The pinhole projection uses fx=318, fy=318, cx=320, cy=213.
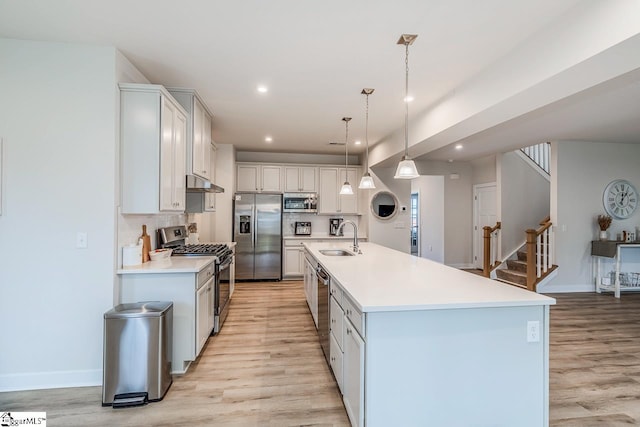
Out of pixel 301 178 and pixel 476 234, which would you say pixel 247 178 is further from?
pixel 476 234

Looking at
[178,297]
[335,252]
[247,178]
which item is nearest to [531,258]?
[335,252]

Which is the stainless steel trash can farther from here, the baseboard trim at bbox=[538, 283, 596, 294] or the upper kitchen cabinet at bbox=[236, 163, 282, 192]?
the baseboard trim at bbox=[538, 283, 596, 294]

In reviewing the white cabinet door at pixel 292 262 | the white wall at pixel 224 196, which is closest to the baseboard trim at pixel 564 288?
the white cabinet door at pixel 292 262

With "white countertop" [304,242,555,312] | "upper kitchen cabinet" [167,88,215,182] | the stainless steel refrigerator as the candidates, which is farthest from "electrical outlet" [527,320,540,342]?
the stainless steel refrigerator

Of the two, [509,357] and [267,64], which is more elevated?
[267,64]

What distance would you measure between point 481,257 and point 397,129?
4.32 meters

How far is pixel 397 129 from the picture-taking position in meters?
4.73

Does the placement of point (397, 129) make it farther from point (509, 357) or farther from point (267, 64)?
point (509, 357)

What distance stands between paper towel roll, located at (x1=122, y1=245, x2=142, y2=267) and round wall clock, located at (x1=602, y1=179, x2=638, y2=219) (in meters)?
7.06

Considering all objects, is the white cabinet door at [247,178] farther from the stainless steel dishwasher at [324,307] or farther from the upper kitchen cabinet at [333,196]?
the stainless steel dishwasher at [324,307]

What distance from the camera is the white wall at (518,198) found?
650 cm

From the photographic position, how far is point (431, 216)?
310 inches

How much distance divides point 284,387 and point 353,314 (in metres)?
1.03

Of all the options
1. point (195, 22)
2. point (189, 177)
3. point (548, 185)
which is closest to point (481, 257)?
point (548, 185)
